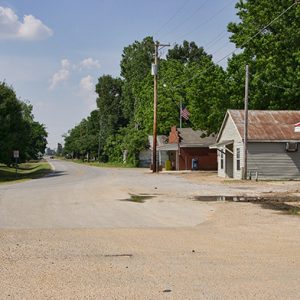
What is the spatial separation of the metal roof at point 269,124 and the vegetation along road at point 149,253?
63.8 feet

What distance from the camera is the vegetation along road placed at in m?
6.47

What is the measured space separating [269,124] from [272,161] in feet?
9.98

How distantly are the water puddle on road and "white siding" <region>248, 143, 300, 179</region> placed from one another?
14.5 metres

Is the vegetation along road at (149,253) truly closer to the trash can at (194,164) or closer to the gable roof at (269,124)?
the gable roof at (269,124)

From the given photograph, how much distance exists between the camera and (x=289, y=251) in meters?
9.10

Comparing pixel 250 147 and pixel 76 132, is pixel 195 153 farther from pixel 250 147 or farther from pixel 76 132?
pixel 76 132

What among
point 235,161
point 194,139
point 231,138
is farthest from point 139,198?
point 194,139

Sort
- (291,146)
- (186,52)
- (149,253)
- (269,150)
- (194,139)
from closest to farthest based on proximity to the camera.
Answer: (149,253) → (291,146) → (269,150) → (194,139) → (186,52)

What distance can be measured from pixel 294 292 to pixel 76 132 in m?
164

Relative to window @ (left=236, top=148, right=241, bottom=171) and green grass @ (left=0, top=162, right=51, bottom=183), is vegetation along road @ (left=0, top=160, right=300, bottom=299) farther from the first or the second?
green grass @ (left=0, top=162, right=51, bottom=183)

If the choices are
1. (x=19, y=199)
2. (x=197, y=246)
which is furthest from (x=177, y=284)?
(x=19, y=199)

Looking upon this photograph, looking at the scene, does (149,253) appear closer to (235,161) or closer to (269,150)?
(269,150)

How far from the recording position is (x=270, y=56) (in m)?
42.2

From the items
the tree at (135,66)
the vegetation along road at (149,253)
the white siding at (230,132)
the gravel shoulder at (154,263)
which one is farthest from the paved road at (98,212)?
the tree at (135,66)
